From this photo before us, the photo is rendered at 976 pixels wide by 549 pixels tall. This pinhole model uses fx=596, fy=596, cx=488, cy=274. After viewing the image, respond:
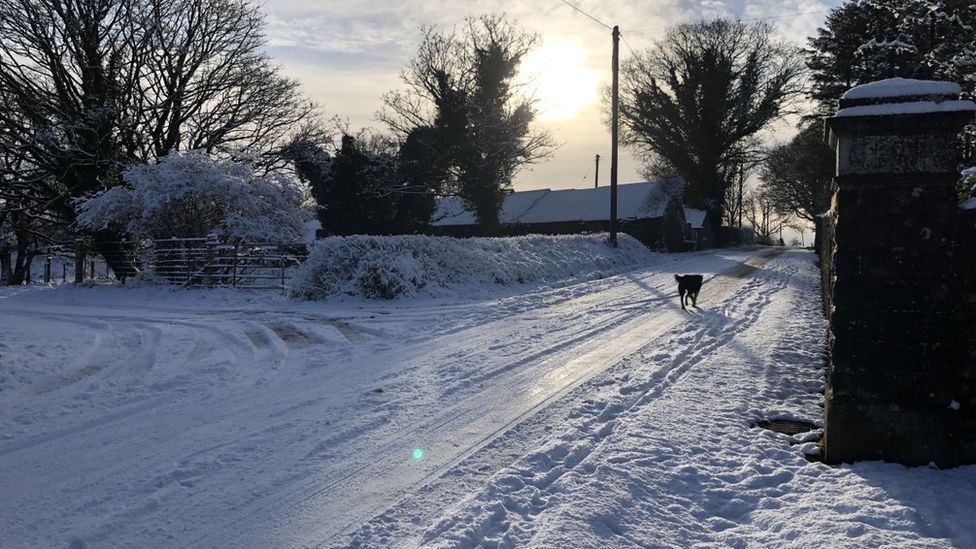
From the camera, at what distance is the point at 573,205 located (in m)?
47.3

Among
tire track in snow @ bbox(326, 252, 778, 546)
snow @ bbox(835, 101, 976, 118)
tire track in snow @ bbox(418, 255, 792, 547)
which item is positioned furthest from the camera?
tire track in snow @ bbox(326, 252, 778, 546)

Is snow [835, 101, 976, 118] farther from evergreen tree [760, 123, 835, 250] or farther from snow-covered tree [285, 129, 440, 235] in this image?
snow-covered tree [285, 129, 440, 235]

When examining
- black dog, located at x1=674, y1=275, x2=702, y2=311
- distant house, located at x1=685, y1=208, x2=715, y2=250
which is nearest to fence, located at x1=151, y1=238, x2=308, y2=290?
black dog, located at x1=674, y1=275, x2=702, y2=311

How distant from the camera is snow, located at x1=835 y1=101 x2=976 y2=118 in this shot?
156 inches

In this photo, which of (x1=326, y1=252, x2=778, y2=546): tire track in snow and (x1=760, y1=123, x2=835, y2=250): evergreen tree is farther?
(x1=760, y1=123, x2=835, y2=250): evergreen tree

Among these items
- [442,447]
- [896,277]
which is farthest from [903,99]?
[442,447]

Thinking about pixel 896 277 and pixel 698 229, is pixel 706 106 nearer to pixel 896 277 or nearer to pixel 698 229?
pixel 698 229

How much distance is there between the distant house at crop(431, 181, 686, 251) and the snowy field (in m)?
31.5

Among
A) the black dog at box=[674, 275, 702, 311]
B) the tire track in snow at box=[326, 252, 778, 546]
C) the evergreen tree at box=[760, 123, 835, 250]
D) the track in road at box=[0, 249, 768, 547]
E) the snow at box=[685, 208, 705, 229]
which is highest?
the evergreen tree at box=[760, 123, 835, 250]

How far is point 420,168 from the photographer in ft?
106

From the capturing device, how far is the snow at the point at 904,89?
4.07m

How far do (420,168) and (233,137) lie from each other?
33.5 feet

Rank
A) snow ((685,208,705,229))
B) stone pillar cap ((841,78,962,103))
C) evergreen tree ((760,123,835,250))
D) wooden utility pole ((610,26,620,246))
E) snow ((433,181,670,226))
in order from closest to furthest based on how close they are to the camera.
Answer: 1. stone pillar cap ((841,78,962,103))
2. wooden utility pole ((610,26,620,246))
3. evergreen tree ((760,123,835,250))
4. snow ((433,181,670,226))
5. snow ((685,208,705,229))

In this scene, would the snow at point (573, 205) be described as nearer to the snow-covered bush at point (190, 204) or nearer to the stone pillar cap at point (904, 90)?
the snow-covered bush at point (190, 204)
